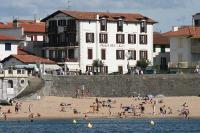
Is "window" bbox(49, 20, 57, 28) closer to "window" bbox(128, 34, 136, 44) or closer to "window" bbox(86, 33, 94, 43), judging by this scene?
"window" bbox(86, 33, 94, 43)

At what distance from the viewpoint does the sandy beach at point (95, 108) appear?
10244cm

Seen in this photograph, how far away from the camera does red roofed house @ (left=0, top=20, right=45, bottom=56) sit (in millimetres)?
132125

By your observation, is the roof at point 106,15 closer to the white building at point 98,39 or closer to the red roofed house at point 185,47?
the white building at point 98,39

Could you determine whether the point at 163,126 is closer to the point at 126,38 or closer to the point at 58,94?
the point at 58,94

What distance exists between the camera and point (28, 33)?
136875mm

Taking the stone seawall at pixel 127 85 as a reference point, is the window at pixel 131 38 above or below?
above

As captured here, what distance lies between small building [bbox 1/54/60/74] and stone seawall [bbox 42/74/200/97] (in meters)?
6.34

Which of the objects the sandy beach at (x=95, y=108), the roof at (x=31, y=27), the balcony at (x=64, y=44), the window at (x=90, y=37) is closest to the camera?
the sandy beach at (x=95, y=108)

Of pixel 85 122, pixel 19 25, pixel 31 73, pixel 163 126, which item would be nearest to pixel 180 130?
pixel 163 126

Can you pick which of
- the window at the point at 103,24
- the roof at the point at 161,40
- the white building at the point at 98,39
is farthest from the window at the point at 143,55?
the window at the point at 103,24

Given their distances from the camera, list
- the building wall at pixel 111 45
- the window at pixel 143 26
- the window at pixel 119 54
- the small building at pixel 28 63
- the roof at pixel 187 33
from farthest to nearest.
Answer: the window at pixel 143 26 < the window at pixel 119 54 < the building wall at pixel 111 45 < the roof at pixel 187 33 < the small building at pixel 28 63

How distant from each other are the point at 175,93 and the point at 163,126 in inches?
780

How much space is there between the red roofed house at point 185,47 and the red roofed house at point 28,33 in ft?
54.8

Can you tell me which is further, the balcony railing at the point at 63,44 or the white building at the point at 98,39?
the white building at the point at 98,39
